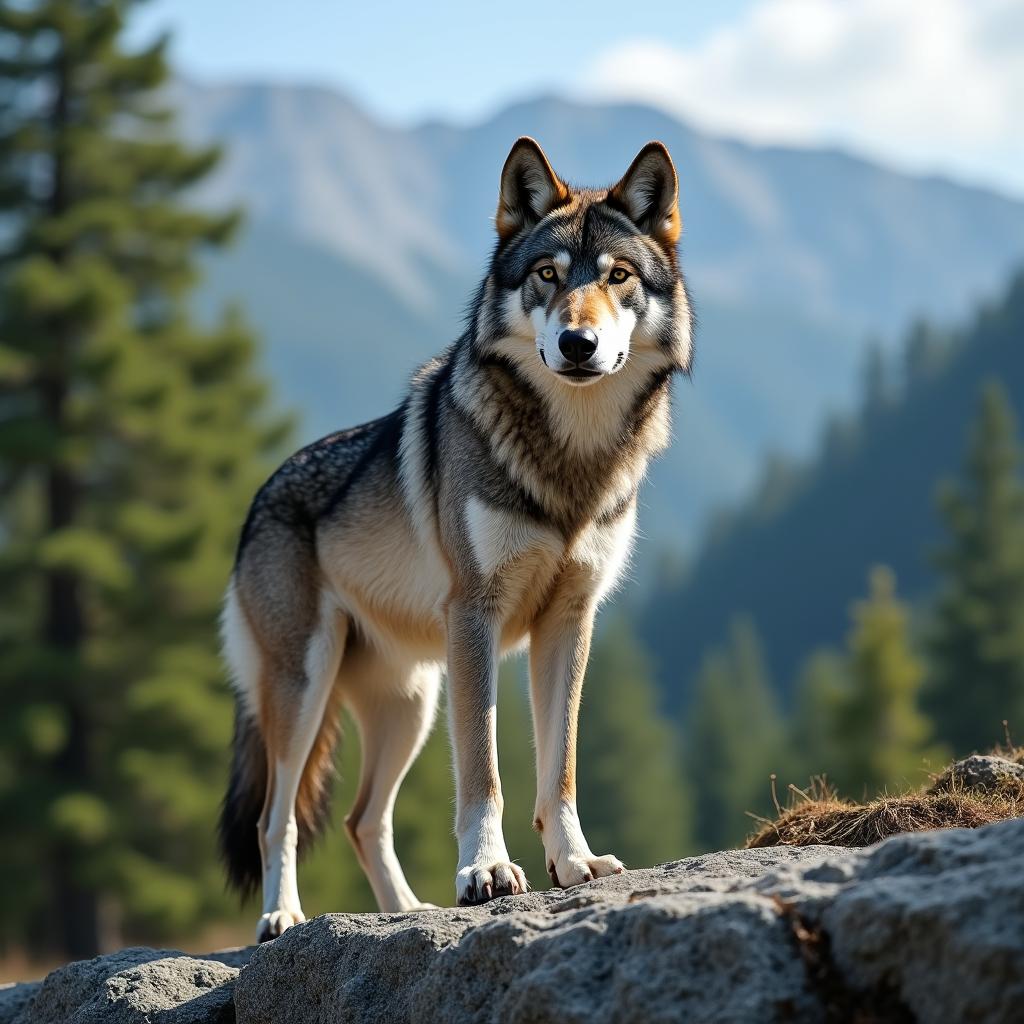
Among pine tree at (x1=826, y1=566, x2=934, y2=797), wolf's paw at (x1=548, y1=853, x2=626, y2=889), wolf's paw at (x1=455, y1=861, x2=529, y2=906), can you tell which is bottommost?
pine tree at (x1=826, y1=566, x2=934, y2=797)

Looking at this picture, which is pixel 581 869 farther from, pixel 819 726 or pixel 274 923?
pixel 819 726

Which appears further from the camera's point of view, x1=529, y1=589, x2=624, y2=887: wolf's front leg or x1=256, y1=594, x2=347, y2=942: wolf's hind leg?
x1=256, y1=594, x2=347, y2=942: wolf's hind leg

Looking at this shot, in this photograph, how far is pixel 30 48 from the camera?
2370cm

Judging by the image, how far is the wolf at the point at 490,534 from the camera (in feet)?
17.9

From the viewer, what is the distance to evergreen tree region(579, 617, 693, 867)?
46.7 meters

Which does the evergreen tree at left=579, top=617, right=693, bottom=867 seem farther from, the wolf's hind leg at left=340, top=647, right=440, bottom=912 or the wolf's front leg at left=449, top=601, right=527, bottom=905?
the wolf's front leg at left=449, top=601, right=527, bottom=905

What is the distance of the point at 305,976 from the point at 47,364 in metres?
20.3

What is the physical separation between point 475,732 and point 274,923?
139 cm

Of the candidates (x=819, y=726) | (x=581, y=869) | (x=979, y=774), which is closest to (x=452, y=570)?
(x=581, y=869)

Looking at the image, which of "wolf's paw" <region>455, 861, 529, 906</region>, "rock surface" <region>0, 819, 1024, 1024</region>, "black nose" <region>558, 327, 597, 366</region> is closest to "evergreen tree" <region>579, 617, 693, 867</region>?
"wolf's paw" <region>455, 861, 529, 906</region>

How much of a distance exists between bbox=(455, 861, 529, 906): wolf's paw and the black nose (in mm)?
1972

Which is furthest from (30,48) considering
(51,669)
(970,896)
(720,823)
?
(720,823)

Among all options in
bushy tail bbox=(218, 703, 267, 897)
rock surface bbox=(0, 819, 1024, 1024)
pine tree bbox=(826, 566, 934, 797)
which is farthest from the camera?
pine tree bbox=(826, 566, 934, 797)

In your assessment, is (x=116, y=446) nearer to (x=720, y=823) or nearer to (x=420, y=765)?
(x=420, y=765)
